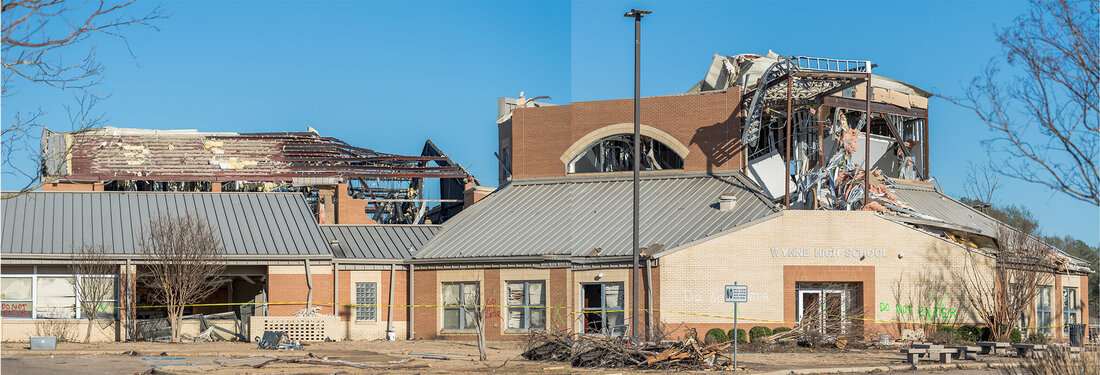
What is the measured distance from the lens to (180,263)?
3362cm

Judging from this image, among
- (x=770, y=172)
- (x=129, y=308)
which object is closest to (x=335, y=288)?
(x=129, y=308)

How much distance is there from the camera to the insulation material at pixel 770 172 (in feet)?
133

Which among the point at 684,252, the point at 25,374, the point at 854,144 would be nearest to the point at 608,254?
the point at 684,252

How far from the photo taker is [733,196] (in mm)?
37500

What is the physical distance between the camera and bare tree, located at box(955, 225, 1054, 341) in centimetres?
3303

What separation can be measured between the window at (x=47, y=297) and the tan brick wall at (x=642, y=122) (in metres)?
15.9

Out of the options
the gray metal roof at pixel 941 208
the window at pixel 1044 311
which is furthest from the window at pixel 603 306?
the window at pixel 1044 311

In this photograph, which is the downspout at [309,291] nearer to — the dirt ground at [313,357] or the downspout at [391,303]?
the dirt ground at [313,357]

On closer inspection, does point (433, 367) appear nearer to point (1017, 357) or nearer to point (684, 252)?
point (684, 252)

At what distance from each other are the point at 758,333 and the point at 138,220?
1961cm

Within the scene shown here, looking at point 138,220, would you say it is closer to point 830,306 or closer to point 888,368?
point 830,306

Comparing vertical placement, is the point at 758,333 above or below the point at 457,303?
below

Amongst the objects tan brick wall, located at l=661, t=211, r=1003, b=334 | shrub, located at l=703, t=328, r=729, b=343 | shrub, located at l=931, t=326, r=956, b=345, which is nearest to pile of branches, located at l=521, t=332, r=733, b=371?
shrub, located at l=703, t=328, r=729, b=343

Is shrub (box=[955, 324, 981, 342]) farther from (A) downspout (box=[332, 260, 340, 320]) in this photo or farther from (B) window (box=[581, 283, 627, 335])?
(A) downspout (box=[332, 260, 340, 320])
